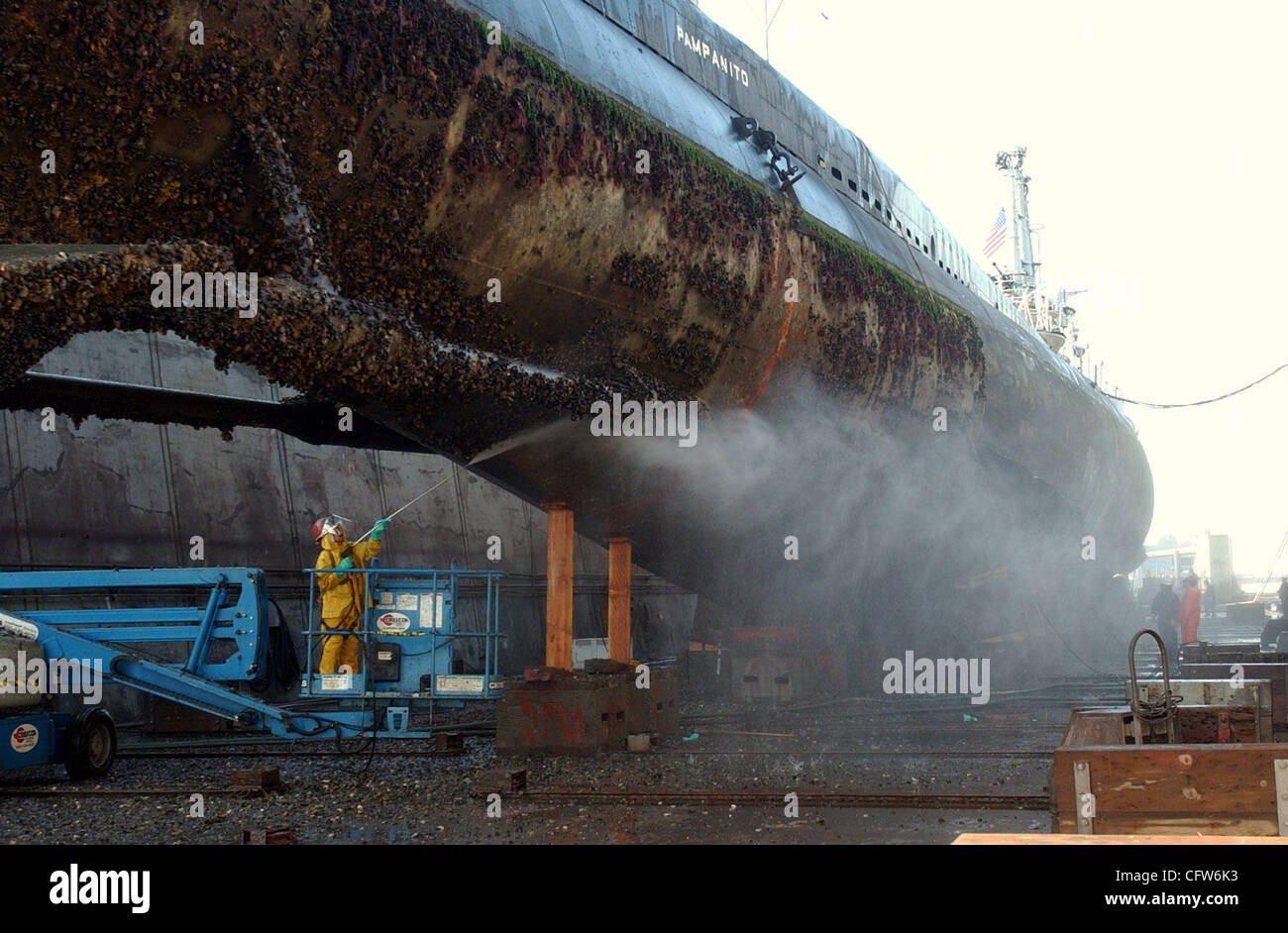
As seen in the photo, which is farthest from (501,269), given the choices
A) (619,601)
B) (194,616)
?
(194,616)

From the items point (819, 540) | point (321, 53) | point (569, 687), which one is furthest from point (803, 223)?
point (321, 53)

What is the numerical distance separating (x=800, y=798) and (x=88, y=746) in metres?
4.88

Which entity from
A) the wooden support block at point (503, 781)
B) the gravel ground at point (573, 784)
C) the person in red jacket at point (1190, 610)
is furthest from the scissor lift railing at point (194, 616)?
the person in red jacket at point (1190, 610)

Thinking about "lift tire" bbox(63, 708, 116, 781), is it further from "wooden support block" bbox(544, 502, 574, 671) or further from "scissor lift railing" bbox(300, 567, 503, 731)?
"wooden support block" bbox(544, 502, 574, 671)

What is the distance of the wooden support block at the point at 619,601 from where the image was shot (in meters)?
9.36

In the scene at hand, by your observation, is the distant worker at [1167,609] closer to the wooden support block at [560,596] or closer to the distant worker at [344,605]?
the wooden support block at [560,596]

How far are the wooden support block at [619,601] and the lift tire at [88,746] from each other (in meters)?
3.67

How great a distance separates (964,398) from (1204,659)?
338 centimetres

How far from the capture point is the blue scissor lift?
26.3ft

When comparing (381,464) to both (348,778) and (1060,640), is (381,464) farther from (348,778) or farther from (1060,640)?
(1060,640)

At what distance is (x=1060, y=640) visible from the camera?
19.4m

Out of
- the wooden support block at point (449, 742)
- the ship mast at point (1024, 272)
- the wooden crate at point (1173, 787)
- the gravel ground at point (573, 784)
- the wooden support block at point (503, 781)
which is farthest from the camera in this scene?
the ship mast at point (1024, 272)

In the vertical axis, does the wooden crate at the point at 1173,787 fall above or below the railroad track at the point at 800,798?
above

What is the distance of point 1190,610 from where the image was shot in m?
18.3
